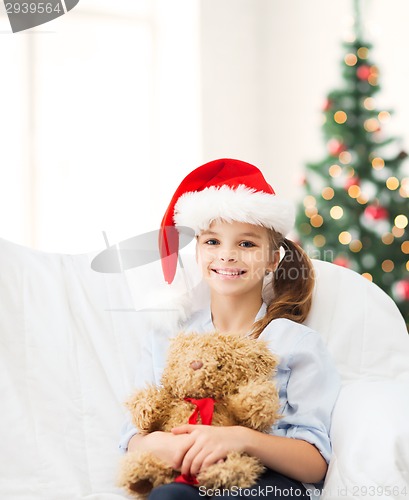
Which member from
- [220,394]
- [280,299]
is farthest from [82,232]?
[220,394]

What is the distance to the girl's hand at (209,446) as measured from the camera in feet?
3.79

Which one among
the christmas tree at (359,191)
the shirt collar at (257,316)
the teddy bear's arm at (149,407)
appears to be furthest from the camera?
the christmas tree at (359,191)

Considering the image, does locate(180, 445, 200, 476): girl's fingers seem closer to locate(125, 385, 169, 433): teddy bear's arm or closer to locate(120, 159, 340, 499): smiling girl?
locate(120, 159, 340, 499): smiling girl

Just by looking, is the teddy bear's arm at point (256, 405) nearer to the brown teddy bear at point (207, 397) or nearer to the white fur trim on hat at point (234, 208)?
the brown teddy bear at point (207, 397)

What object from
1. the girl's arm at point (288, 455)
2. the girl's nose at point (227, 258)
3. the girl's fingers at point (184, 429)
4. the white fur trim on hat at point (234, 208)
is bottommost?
the girl's arm at point (288, 455)

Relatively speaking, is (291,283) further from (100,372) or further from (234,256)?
(100,372)

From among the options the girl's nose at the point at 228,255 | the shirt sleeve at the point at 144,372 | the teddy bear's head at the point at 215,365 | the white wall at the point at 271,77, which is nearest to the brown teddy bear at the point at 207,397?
the teddy bear's head at the point at 215,365

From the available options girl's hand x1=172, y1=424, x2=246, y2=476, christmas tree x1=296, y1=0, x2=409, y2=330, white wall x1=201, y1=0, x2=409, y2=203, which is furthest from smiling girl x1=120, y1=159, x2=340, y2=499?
white wall x1=201, y1=0, x2=409, y2=203

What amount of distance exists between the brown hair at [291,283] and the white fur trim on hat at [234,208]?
0.06m

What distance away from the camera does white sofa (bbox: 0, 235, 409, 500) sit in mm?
1285

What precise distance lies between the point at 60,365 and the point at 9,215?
2.12 m

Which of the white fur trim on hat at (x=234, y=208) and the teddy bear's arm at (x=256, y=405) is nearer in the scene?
the teddy bear's arm at (x=256, y=405)

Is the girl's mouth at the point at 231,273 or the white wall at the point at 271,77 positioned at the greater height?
the white wall at the point at 271,77

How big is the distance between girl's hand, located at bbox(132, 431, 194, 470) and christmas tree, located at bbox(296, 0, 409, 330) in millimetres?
1881
